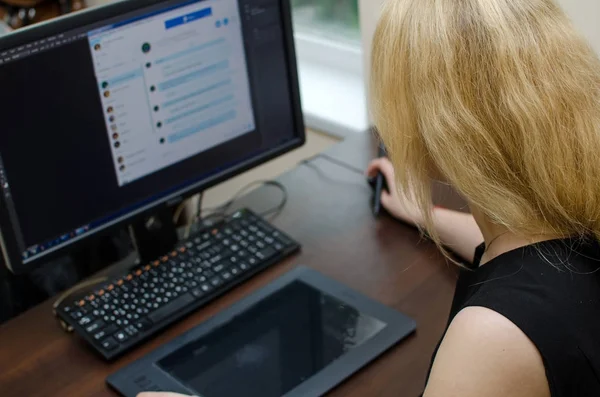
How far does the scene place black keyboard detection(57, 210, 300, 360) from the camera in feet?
4.01

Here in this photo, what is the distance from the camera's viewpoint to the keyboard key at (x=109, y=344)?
1.19 m

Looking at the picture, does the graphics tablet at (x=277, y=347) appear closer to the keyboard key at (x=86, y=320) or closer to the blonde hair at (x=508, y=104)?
the keyboard key at (x=86, y=320)

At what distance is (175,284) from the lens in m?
1.30

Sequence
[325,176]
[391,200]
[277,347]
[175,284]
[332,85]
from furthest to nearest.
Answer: [332,85] → [325,176] → [391,200] → [175,284] → [277,347]

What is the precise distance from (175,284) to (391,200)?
415 millimetres

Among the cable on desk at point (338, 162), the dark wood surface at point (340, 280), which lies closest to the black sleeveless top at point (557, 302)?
the dark wood surface at point (340, 280)

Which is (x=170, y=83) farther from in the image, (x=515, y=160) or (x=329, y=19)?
(x=329, y=19)

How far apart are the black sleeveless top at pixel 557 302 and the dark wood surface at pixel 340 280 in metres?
0.21

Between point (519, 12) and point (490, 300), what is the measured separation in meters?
0.32

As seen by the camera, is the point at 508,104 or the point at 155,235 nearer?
the point at 508,104

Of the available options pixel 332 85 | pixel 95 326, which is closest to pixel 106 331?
pixel 95 326

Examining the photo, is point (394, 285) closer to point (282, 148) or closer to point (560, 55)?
point (282, 148)

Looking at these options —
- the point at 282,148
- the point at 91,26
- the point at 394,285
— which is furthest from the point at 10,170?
the point at 394,285

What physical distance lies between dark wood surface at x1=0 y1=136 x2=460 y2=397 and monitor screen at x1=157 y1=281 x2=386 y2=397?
0.05 m
